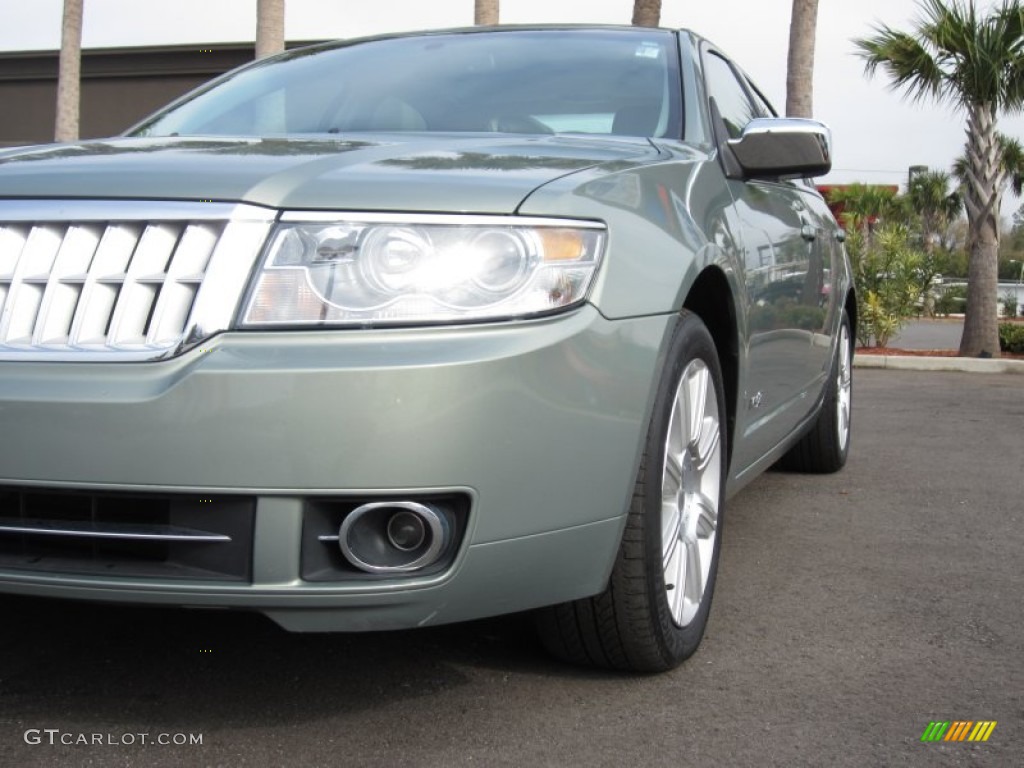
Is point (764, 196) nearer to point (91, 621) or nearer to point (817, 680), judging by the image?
point (817, 680)

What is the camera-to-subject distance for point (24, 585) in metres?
2.30

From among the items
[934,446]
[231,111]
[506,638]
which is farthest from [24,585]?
[934,446]

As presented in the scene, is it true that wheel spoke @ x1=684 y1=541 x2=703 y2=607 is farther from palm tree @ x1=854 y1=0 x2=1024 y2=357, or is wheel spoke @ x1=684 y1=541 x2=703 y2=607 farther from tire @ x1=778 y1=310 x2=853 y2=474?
palm tree @ x1=854 y1=0 x2=1024 y2=357

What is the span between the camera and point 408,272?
2.30m

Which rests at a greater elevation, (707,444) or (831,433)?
(707,444)

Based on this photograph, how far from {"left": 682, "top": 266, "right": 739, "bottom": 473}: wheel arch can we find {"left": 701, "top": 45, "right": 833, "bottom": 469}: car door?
1.4 inches

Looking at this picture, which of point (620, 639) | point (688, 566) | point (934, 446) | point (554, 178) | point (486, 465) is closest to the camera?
point (486, 465)

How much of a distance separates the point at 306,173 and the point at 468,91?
1381 millimetres

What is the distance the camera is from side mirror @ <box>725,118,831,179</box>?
3482mm

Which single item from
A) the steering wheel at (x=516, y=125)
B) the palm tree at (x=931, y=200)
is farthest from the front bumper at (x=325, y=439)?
the palm tree at (x=931, y=200)

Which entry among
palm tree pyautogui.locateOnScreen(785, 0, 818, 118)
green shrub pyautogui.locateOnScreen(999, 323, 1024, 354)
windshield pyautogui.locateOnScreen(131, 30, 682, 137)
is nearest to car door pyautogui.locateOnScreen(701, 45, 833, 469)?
windshield pyautogui.locateOnScreen(131, 30, 682, 137)

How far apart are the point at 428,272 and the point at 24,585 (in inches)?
35.8

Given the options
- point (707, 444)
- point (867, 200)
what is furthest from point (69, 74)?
point (867, 200)

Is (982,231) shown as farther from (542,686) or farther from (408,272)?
(408,272)
